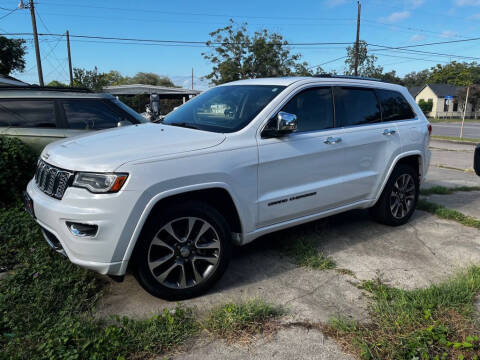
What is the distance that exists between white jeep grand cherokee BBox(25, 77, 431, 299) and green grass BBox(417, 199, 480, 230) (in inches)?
46.5

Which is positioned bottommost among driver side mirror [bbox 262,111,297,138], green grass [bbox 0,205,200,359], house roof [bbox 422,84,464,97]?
green grass [bbox 0,205,200,359]

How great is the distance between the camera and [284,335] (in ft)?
8.59

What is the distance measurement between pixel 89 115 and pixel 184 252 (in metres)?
3.31

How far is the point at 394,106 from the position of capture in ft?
15.6

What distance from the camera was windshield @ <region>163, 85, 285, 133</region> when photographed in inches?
138

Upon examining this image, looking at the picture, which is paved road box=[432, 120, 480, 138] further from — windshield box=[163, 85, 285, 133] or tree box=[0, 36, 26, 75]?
tree box=[0, 36, 26, 75]

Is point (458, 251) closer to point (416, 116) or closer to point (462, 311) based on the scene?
point (462, 311)

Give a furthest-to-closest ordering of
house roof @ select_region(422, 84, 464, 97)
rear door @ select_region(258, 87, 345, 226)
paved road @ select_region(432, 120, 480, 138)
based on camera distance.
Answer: house roof @ select_region(422, 84, 464, 97) < paved road @ select_region(432, 120, 480, 138) < rear door @ select_region(258, 87, 345, 226)

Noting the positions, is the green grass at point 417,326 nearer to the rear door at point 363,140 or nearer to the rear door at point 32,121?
the rear door at point 363,140

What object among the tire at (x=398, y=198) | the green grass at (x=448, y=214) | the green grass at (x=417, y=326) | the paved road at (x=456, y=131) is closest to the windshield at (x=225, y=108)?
the green grass at (x=417, y=326)

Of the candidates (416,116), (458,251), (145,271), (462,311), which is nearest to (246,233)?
(145,271)

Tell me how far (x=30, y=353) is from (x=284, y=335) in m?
1.58

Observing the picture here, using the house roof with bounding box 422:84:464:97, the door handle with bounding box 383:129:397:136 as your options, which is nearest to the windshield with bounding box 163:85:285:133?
the door handle with bounding box 383:129:397:136

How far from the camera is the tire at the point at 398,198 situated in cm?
465
